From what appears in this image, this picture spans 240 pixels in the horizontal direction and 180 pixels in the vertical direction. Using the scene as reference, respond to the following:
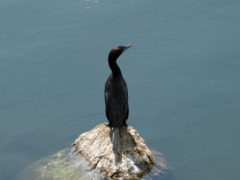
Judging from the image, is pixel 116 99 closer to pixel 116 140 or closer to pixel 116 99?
pixel 116 99

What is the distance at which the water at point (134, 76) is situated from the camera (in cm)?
1141

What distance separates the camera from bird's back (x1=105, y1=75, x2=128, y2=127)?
9969 millimetres

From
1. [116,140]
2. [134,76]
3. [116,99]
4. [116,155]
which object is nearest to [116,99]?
[116,99]

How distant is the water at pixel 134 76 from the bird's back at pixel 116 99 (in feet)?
5.37

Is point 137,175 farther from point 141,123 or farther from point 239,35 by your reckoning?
point 239,35

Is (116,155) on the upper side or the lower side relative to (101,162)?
upper

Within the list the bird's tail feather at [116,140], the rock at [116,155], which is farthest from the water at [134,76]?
the bird's tail feather at [116,140]

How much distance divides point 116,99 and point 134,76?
3615 mm

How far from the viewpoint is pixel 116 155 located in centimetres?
938

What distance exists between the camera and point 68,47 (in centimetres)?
1508

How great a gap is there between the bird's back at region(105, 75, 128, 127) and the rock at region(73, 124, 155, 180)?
29cm

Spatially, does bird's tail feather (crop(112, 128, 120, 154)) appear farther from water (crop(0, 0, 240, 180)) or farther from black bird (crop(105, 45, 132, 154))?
water (crop(0, 0, 240, 180))

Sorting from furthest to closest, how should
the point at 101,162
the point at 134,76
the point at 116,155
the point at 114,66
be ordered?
the point at 134,76 < the point at 114,66 < the point at 101,162 < the point at 116,155

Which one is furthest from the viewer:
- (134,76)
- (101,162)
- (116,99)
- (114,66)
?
(134,76)
